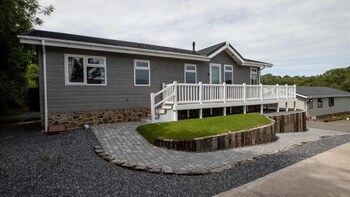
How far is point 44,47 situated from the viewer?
26.5 ft

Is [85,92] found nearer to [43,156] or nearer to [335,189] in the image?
[43,156]

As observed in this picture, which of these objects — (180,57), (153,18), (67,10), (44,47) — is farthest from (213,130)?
(67,10)

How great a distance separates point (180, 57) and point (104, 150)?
737cm

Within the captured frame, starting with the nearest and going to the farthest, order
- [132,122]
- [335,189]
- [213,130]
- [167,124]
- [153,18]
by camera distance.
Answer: [335,189], [213,130], [167,124], [132,122], [153,18]

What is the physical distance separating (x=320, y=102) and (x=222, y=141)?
85.9 feet

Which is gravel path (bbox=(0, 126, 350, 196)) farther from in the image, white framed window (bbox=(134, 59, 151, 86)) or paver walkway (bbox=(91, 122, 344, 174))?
white framed window (bbox=(134, 59, 151, 86))

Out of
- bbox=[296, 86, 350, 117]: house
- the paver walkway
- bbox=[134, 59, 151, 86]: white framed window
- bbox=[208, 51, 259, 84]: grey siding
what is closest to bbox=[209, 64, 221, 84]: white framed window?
bbox=[208, 51, 259, 84]: grey siding

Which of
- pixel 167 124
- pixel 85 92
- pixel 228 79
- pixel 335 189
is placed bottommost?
pixel 335 189

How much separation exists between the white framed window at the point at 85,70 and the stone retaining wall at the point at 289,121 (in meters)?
10.1

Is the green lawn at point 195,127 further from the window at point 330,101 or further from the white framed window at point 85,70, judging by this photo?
the window at point 330,101

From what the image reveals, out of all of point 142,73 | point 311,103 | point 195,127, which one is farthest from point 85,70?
point 311,103

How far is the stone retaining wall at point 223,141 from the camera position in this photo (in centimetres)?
657

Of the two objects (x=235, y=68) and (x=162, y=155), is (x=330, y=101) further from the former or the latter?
(x=162, y=155)

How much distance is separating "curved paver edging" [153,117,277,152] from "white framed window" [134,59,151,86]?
4866 mm
